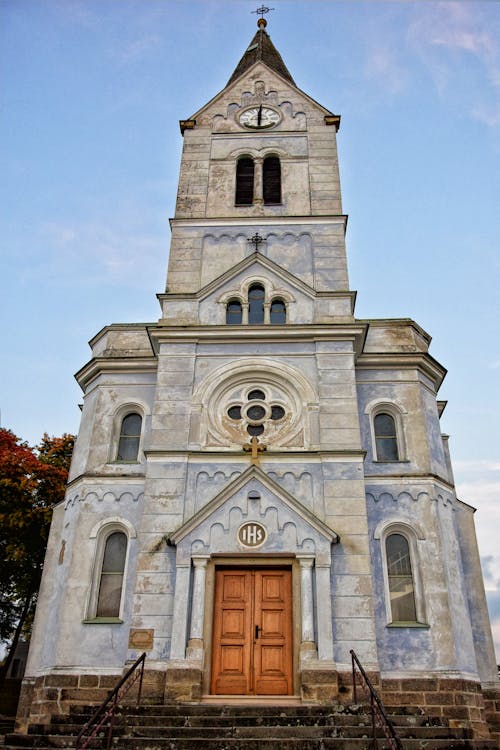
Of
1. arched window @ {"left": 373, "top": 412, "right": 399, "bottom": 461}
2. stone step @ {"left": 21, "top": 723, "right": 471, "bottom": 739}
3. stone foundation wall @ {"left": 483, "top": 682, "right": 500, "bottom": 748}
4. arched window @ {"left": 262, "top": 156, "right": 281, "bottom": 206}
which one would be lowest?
stone step @ {"left": 21, "top": 723, "right": 471, "bottom": 739}

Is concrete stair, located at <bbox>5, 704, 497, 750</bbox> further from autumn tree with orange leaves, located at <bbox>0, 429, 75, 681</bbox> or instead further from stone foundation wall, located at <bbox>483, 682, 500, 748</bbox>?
autumn tree with orange leaves, located at <bbox>0, 429, 75, 681</bbox>

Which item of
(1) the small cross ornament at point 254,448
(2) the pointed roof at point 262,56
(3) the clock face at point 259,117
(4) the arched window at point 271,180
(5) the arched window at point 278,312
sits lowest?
(1) the small cross ornament at point 254,448

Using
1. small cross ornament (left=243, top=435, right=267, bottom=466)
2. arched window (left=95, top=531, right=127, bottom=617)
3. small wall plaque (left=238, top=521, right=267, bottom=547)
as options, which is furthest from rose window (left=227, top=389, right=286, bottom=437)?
arched window (left=95, top=531, right=127, bottom=617)

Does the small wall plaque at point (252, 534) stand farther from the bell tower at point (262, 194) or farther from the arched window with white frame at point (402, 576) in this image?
the bell tower at point (262, 194)

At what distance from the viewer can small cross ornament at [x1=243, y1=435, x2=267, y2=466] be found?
1670 cm

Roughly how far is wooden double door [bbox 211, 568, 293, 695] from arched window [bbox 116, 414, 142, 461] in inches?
180

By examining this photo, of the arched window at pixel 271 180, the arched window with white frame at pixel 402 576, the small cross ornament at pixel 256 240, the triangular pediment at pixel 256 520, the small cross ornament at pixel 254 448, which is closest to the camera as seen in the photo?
the triangular pediment at pixel 256 520

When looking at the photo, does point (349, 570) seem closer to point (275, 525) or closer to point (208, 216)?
point (275, 525)

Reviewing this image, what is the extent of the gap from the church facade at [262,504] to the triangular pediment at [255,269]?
2.4 inches

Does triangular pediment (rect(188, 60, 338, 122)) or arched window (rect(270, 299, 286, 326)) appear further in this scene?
triangular pediment (rect(188, 60, 338, 122))

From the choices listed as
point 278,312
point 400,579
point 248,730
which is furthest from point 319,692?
point 278,312

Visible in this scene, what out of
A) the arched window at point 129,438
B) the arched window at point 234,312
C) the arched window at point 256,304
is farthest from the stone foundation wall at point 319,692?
the arched window at point 256,304

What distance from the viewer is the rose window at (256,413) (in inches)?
701

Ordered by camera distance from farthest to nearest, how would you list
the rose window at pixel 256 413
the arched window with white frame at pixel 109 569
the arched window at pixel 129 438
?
the arched window at pixel 129 438 → the rose window at pixel 256 413 → the arched window with white frame at pixel 109 569
